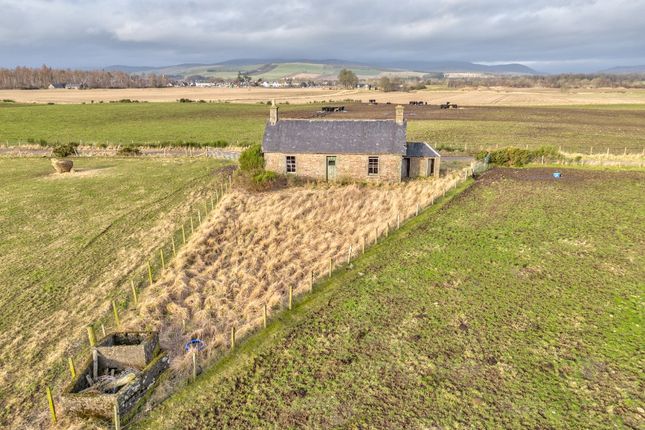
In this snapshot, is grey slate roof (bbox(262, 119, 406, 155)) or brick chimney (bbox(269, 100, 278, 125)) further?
brick chimney (bbox(269, 100, 278, 125))

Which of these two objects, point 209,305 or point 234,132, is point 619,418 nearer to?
point 209,305

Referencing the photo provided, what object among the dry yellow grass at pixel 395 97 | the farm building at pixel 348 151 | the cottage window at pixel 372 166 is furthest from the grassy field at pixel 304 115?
the dry yellow grass at pixel 395 97

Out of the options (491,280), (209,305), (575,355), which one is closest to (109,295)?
(209,305)

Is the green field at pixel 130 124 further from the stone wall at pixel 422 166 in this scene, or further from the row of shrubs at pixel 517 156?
the row of shrubs at pixel 517 156

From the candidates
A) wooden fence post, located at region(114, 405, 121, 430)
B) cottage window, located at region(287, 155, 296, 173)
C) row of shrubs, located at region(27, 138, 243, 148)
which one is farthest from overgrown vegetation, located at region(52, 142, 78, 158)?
wooden fence post, located at region(114, 405, 121, 430)

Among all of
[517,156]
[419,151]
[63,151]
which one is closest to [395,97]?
[517,156]

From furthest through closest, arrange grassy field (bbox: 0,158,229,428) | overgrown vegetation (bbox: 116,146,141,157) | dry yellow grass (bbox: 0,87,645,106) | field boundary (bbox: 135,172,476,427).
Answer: dry yellow grass (bbox: 0,87,645,106) → overgrown vegetation (bbox: 116,146,141,157) → grassy field (bbox: 0,158,229,428) → field boundary (bbox: 135,172,476,427)

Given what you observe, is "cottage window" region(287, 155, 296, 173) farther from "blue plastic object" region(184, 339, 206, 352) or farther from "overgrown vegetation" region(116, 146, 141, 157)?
"blue plastic object" region(184, 339, 206, 352)
